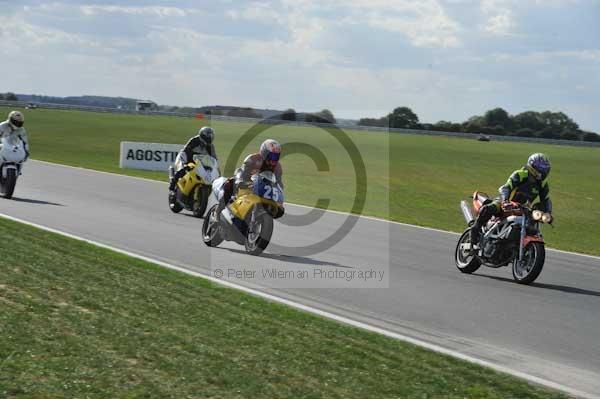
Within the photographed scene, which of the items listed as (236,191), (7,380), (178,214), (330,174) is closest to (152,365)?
(7,380)

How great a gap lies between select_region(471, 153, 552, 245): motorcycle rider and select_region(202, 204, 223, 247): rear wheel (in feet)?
12.8

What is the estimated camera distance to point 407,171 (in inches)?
1735

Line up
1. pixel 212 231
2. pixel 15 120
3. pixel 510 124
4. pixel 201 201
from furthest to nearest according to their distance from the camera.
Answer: pixel 510 124 → pixel 15 120 → pixel 201 201 → pixel 212 231

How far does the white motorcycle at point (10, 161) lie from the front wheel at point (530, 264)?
1093 centimetres

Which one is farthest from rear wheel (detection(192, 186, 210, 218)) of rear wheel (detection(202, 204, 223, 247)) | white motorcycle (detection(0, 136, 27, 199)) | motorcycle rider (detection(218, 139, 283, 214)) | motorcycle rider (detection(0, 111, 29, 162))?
motorcycle rider (detection(218, 139, 283, 214))

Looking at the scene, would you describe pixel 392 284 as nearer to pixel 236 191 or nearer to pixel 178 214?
pixel 236 191

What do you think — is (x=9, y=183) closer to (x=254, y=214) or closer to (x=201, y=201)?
(x=201, y=201)

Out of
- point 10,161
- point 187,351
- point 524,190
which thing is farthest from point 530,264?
point 10,161

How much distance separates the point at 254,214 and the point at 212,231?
118 centimetres

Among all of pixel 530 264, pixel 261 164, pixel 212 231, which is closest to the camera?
pixel 530 264

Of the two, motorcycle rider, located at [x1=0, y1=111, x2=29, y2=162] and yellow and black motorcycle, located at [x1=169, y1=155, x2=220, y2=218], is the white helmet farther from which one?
yellow and black motorcycle, located at [x1=169, y1=155, x2=220, y2=218]

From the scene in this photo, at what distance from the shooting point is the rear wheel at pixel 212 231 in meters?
14.3

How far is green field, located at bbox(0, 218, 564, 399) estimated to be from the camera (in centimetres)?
Answer: 618

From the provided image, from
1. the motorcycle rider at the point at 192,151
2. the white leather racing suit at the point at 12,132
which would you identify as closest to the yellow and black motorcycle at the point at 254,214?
the motorcycle rider at the point at 192,151
